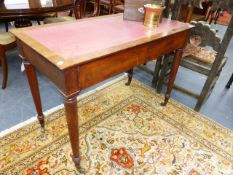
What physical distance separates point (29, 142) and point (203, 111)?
159 cm

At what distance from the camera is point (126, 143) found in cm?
149

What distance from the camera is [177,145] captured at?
4.96ft

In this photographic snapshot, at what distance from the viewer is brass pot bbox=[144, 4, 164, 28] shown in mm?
1283

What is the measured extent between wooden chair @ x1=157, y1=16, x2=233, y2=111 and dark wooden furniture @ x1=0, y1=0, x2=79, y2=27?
1231 mm

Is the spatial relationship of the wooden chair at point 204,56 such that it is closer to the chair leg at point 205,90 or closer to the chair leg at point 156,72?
the chair leg at point 205,90

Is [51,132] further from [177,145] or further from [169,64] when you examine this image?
[169,64]

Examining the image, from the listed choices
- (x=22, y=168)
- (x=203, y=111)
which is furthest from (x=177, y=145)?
(x=22, y=168)

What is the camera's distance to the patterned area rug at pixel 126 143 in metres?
1.31

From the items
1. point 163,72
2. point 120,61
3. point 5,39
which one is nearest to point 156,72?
point 163,72

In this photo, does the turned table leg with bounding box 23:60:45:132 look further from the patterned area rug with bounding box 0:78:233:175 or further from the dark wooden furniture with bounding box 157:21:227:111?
the dark wooden furniture with bounding box 157:21:227:111

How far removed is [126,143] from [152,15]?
0.96m

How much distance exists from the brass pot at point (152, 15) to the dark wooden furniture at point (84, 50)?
0.16 ft

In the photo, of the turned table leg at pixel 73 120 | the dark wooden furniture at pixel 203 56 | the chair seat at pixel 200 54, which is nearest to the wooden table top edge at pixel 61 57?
the turned table leg at pixel 73 120

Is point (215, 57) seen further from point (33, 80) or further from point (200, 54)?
point (33, 80)
